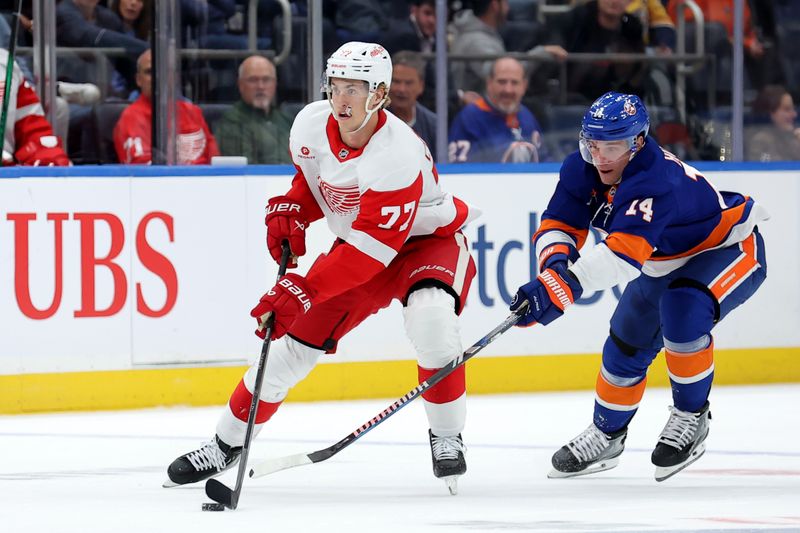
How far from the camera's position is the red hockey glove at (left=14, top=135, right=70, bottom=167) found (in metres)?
5.63

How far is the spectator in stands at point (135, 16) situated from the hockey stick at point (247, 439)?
2.19 m

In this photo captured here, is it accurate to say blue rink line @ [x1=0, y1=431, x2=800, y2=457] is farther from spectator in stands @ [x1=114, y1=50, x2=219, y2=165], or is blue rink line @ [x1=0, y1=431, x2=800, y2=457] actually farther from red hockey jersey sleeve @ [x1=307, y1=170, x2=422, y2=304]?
spectator in stands @ [x1=114, y1=50, x2=219, y2=165]

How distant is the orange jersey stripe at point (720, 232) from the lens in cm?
411

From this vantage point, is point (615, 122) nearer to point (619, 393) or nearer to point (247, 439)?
point (619, 393)

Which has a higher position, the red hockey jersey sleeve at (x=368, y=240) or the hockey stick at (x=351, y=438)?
the red hockey jersey sleeve at (x=368, y=240)

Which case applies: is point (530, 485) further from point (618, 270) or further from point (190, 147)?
point (190, 147)

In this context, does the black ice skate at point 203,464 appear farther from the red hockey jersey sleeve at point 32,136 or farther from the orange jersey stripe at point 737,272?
the red hockey jersey sleeve at point 32,136

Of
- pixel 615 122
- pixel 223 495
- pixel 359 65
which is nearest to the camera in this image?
pixel 223 495

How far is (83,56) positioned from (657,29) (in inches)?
92.4

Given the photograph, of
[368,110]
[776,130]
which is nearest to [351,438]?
[368,110]

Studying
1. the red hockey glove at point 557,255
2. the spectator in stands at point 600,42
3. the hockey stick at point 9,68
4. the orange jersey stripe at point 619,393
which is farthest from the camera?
the spectator in stands at point 600,42

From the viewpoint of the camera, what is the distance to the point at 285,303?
3592 mm

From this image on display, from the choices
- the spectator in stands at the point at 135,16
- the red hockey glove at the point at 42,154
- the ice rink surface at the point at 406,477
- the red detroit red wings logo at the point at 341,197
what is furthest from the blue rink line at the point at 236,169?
the red detroit red wings logo at the point at 341,197

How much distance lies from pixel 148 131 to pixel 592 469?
97.6 inches
